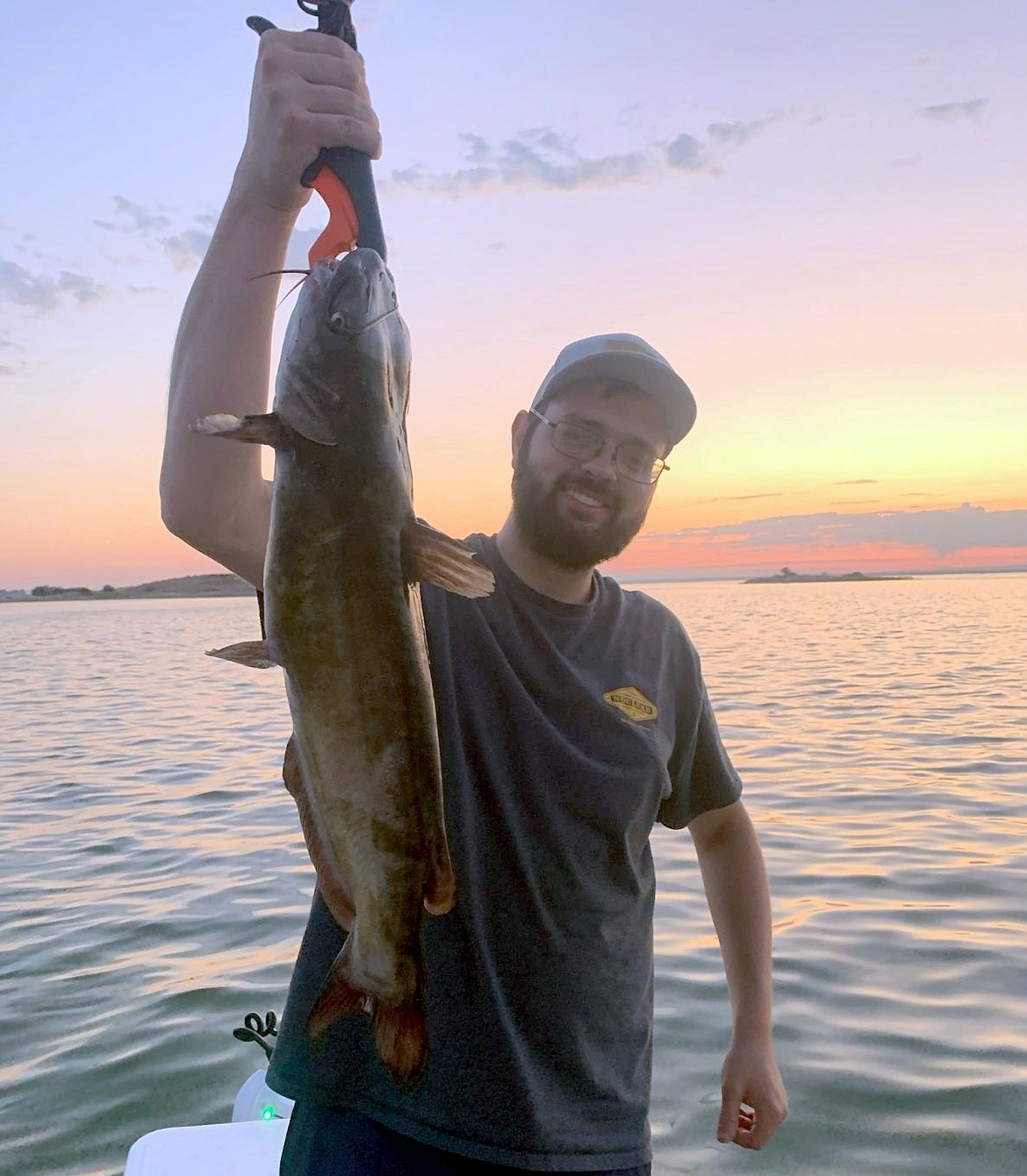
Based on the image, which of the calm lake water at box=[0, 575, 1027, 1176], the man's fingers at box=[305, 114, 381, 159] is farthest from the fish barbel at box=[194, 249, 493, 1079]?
→ the calm lake water at box=[0, 575, 1027, 1176]

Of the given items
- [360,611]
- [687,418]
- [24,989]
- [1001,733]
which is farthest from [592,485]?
[1001,733]

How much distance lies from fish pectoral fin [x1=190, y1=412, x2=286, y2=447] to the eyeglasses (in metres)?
1.67

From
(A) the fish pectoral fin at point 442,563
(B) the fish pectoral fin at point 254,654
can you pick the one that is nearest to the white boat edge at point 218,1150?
(B) the fish pectoral fin at point 254,654

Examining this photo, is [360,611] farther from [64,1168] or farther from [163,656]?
[163,656]

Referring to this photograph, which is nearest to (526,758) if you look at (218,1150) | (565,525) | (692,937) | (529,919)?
(529,919)

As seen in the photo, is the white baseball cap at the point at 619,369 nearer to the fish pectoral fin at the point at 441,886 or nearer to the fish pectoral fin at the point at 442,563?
the fish pectoral fin at the point at 442,563

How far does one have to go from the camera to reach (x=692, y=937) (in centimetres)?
700

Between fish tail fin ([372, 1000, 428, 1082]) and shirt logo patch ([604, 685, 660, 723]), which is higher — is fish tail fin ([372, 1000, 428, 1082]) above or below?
below

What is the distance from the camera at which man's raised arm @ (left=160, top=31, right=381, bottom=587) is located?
6.46ft

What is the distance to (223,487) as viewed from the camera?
90.7 inches

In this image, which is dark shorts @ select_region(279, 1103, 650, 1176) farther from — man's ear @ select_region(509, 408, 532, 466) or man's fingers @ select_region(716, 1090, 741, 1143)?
man's ear @ select_region(509, 408, 532, 466)

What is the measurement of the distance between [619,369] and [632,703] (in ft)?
3.77

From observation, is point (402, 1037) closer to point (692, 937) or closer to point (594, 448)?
point (594, 448)

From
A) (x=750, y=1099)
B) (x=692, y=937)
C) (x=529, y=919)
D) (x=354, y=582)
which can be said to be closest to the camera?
(x=354, y=582)
